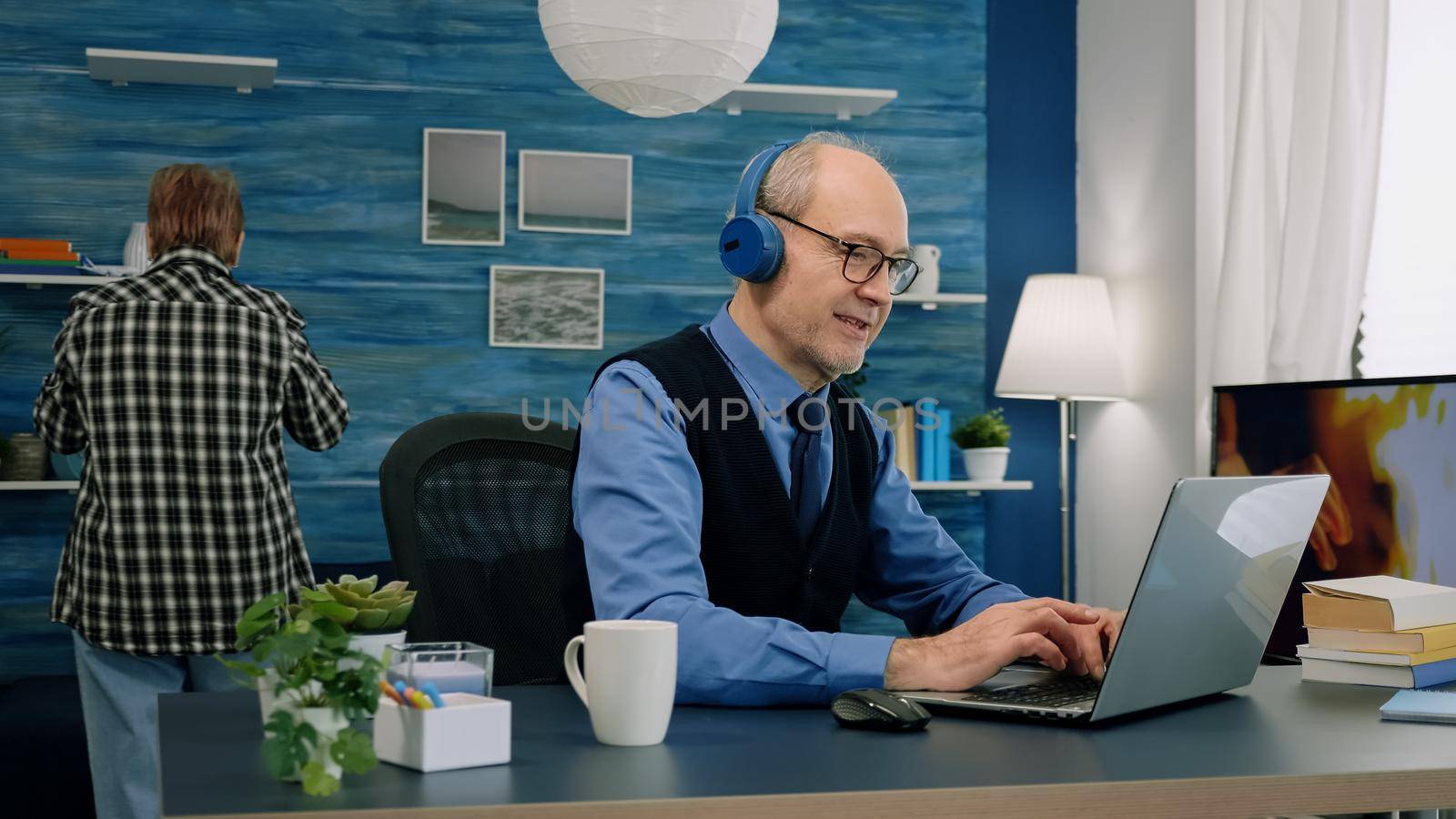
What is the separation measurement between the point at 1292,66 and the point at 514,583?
2.48 m

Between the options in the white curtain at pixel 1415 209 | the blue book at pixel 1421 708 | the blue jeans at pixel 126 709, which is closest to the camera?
the blue book at pixel 1421 708

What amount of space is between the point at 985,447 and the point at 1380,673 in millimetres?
2653

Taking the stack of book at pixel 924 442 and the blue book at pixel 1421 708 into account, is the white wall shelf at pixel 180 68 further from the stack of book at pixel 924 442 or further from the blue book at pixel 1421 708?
the blue book at pixel 1421 708

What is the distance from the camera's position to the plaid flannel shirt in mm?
2484

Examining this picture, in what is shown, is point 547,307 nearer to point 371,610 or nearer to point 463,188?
point 463,188

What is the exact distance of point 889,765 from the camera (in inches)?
38.6

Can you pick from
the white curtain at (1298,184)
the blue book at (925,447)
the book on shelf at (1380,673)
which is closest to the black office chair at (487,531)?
the book on shelf at (1380,673)

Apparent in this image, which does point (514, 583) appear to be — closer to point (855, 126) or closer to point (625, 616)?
point (625, 616)

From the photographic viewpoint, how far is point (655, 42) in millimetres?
2189

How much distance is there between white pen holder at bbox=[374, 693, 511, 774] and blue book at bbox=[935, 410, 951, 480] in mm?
3212

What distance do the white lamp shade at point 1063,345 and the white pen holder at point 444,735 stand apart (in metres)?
3.07

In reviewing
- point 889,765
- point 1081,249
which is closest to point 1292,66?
point 1081,249

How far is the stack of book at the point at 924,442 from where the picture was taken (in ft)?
13.4

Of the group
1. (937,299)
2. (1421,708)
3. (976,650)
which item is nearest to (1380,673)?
(1421,708)
